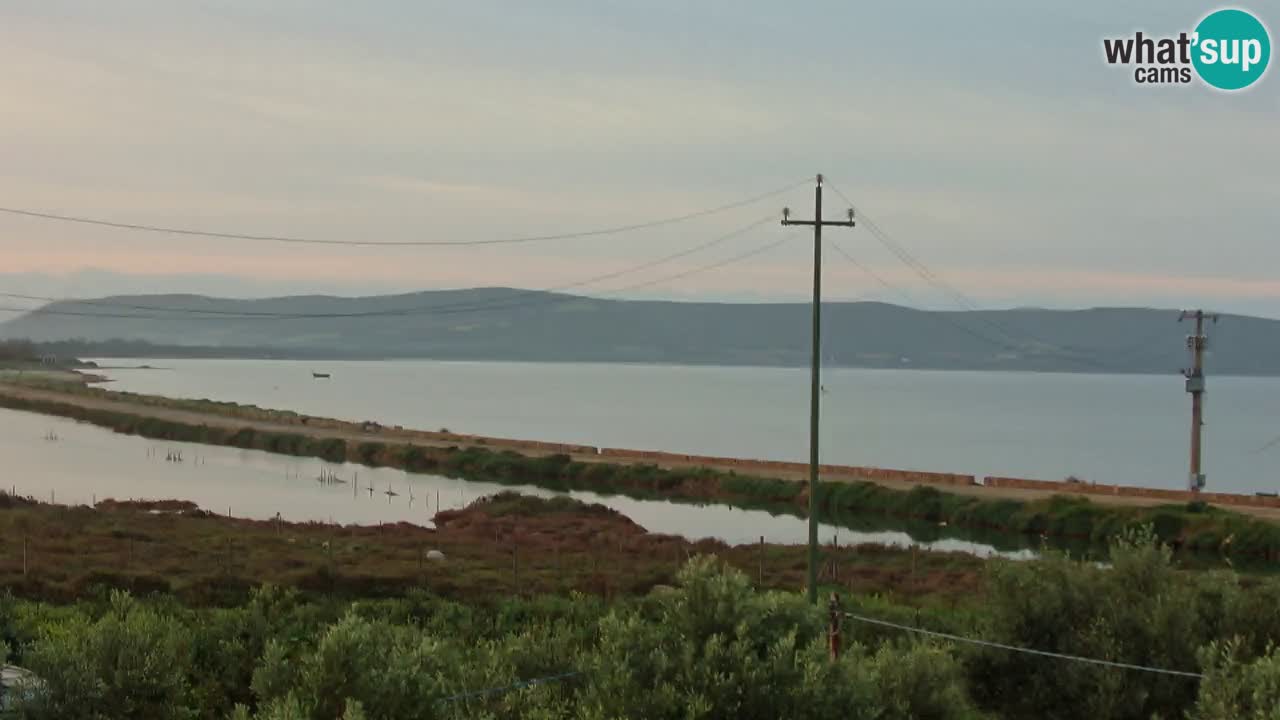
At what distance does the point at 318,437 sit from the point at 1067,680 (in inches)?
4236

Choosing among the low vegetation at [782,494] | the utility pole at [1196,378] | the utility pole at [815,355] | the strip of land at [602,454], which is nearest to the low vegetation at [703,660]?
the utility pole at [815,355]

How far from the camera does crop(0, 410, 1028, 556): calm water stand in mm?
70125

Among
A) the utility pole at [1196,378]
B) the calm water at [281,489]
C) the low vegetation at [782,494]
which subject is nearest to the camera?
the low vegetation at [782,494]

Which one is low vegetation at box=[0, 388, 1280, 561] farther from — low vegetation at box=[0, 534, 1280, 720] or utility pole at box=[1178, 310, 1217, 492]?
low vegetation at box=[0, 534, 1280, 720]

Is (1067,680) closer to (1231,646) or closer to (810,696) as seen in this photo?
(1231,646)

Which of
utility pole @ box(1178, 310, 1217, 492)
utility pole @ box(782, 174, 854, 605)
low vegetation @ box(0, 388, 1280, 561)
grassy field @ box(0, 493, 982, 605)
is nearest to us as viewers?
utility pole @ box(782, 174, 854, 605)

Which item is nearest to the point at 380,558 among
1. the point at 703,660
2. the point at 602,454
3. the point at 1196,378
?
the point at 703,660

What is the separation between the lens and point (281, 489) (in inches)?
3371

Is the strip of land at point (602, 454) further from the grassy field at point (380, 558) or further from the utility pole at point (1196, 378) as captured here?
the grassy field at point (380, 558)

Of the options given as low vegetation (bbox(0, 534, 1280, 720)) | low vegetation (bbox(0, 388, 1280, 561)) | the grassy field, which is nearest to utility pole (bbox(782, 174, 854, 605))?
low vegetation (bbox(0, 534, 1280, 720))

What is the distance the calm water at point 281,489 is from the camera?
70125 mm

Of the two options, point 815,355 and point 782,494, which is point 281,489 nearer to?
point 782,494

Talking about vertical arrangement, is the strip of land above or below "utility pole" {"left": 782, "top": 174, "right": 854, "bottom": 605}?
below

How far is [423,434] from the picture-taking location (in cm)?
12975
